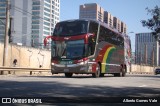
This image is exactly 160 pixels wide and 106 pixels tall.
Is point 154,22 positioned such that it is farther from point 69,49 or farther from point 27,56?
point 27,56

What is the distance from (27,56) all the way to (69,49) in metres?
16.3

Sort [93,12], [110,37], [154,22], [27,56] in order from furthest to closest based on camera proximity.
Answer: [93,12]
[27,56]
[110,37]
[154,22]

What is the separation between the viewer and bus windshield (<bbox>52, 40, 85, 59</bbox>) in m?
23.0

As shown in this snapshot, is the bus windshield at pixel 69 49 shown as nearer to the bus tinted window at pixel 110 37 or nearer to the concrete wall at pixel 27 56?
the bus tinted window at pixel 110 37

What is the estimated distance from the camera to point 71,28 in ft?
76.9

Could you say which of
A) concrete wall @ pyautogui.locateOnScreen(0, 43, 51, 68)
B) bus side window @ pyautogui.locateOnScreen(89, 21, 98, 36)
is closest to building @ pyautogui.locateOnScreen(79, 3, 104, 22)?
concrete wall @ pyautogui.locateOnScreen(0, 43, 51, 68)

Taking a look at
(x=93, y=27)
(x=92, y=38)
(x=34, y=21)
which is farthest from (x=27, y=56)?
(x=34, y=21)

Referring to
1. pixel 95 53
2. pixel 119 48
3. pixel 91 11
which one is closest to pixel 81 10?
pixel 91 11

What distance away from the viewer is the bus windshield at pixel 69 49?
23.0 m

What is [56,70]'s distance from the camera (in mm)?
23734

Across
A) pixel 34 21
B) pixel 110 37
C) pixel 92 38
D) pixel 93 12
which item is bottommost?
pixel 92 38

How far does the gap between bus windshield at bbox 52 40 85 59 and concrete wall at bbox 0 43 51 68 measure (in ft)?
39.4

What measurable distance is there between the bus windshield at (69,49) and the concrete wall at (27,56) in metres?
12.0

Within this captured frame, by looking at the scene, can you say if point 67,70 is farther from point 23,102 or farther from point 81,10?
point 81,10
